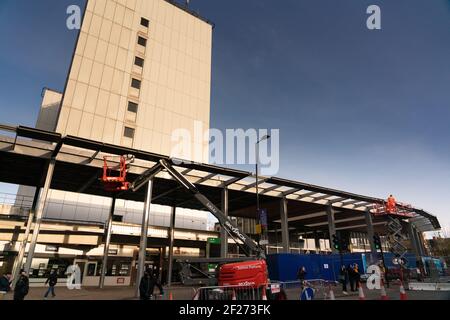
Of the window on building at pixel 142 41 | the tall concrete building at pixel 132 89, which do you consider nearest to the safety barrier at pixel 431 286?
the tall concrete building at pixel 132 89

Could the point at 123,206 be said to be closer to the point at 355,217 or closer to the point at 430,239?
the point at 355,217

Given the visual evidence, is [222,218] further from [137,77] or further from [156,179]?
[137,77]

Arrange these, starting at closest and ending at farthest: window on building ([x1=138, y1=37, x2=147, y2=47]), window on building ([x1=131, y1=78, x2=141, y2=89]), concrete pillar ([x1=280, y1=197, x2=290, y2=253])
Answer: concrete pillar ([x1=280, y1=197, x2=290, y2=253]) → window on building ([x1=131, y1=78, x2=141, y2=89]) → window on building ([x1=138, y1=37, x2=147, y2=47])

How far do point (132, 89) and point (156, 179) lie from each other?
18.7 m

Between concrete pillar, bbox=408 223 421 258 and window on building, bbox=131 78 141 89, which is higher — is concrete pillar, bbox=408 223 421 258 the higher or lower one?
the lower one

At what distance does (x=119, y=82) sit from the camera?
38844 mm

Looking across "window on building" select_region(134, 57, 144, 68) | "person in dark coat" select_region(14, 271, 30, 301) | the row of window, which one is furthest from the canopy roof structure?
"window on building" select_region(134, 57, 144, 68)

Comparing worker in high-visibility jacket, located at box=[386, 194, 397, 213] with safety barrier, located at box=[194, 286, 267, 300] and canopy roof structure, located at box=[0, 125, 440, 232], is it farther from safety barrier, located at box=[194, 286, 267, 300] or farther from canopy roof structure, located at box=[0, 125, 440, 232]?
safety barrier, located at box=[194, 286, 267, 300]

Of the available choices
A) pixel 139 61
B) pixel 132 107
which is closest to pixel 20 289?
pixel 132 107

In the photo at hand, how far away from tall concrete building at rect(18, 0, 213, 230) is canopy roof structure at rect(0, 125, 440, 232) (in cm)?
363

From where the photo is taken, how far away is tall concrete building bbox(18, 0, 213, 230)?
34.7 metres

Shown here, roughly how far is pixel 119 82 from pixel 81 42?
6.58 m

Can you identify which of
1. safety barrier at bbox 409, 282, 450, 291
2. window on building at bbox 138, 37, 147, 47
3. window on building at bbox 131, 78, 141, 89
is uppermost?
window on building at bbox 138, 37, 147, 47
